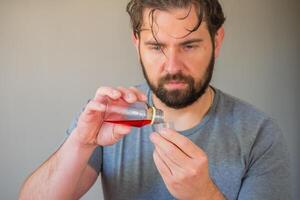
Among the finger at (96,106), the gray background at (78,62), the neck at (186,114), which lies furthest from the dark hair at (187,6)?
the gray background at (78,62)

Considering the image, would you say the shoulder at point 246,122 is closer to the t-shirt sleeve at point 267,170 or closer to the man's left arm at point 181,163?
the t-shirt sleeve at point 267,170

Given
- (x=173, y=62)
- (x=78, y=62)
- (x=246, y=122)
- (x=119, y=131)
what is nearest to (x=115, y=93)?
(x=119, y=131)

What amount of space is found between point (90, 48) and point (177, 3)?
87 centimetres

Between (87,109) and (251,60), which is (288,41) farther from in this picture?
(87,109)

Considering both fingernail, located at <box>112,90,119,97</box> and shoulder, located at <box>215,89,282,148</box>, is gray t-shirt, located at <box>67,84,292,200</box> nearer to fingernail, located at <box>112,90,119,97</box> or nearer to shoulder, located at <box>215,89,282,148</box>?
shoulder, located at <box>215,89,282,148</box>

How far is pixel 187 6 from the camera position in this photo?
3.58 feet

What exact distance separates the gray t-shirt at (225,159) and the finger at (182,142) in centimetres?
28

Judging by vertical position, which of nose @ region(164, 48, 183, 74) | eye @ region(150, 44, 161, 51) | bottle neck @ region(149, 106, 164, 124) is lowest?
bottle neck @ region(149, 106, 164, 124)

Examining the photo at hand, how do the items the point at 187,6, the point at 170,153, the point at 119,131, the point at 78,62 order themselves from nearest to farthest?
the point at 170,153 → the point at 119,131 → the point at 187,6 → the point at 78,62

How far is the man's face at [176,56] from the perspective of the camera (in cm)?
107

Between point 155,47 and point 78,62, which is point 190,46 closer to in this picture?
point 155,47

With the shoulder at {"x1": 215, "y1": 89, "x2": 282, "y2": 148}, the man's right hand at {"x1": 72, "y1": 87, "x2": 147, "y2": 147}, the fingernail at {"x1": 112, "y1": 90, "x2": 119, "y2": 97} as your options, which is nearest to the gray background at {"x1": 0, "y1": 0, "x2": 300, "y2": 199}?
the shoulder at {"x1": 215, "y1": 89, "x2": 282, "y2": 148}

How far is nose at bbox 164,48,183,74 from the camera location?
1.06 m

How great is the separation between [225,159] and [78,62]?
1006 mm
